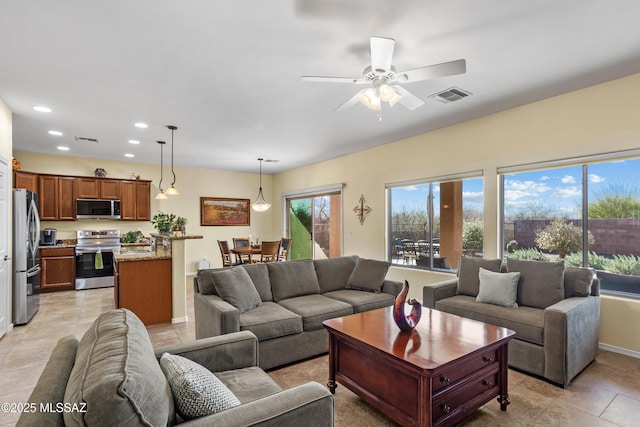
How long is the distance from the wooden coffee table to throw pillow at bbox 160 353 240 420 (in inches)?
43.0

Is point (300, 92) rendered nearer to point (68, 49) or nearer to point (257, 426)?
point (68, 49)

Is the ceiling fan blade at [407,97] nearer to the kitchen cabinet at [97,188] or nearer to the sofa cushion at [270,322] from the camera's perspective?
the sofa cushion at [270,322]

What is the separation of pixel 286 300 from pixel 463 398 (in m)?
2.01

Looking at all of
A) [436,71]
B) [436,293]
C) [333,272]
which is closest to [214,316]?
[333,272]

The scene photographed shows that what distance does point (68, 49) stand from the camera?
256cm

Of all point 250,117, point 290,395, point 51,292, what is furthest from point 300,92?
point 51,292

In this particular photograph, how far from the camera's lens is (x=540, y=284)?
3.14 m

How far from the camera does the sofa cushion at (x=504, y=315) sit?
273cm

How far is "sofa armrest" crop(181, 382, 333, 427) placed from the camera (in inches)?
43.9

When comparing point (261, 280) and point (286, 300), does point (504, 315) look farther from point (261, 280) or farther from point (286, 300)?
point (261, 280)

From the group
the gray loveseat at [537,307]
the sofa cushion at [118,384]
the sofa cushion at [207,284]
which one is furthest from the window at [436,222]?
the sofa cushion at [118,384]

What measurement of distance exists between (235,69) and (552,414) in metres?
3.68

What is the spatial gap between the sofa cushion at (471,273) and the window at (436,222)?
731 mm

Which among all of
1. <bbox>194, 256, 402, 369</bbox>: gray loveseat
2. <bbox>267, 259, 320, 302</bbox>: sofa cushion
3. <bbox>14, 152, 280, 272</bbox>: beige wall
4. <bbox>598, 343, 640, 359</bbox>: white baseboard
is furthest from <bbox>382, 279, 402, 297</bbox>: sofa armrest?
<bbox>14, 152, 280, 272</bbox>: beige wall
